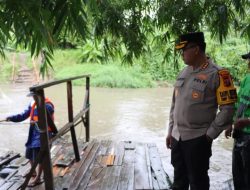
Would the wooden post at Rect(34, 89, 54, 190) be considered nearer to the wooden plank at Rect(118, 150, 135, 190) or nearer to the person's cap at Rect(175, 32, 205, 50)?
the wooden plank at Rect(118, 150, 135, 190)

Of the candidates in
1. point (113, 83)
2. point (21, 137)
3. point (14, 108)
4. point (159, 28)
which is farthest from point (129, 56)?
point (113, 83)

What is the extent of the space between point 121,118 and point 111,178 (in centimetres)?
748

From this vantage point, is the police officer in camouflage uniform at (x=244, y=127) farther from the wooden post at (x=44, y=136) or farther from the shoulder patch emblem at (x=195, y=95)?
the wooden post at (x=44, y=136)

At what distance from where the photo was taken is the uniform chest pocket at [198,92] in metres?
2.60

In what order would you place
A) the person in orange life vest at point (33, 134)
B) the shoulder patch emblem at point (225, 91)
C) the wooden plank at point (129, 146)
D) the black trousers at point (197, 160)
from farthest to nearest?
the wooden plank at point (129, 146)
the person in orange life vest at point (33, 134)
the black trousers at point (197, 160)
the shoulder patch emblem at point (225, 91)

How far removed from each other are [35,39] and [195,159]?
1.55 meters

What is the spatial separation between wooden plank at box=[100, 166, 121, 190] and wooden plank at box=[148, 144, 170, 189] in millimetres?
381

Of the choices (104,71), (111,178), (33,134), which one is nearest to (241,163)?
(111,178)

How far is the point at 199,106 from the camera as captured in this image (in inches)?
104

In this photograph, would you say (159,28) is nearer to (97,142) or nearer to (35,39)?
(97,142)

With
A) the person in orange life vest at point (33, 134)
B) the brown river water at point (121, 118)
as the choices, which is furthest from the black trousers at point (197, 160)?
the brown river water at point (121, 118)

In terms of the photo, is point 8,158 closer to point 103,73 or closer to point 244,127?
point 244,127

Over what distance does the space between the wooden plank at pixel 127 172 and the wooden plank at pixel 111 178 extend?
0.13 ft

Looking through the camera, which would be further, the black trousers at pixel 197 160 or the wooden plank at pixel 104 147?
the wooden plank at pixel 104 147
